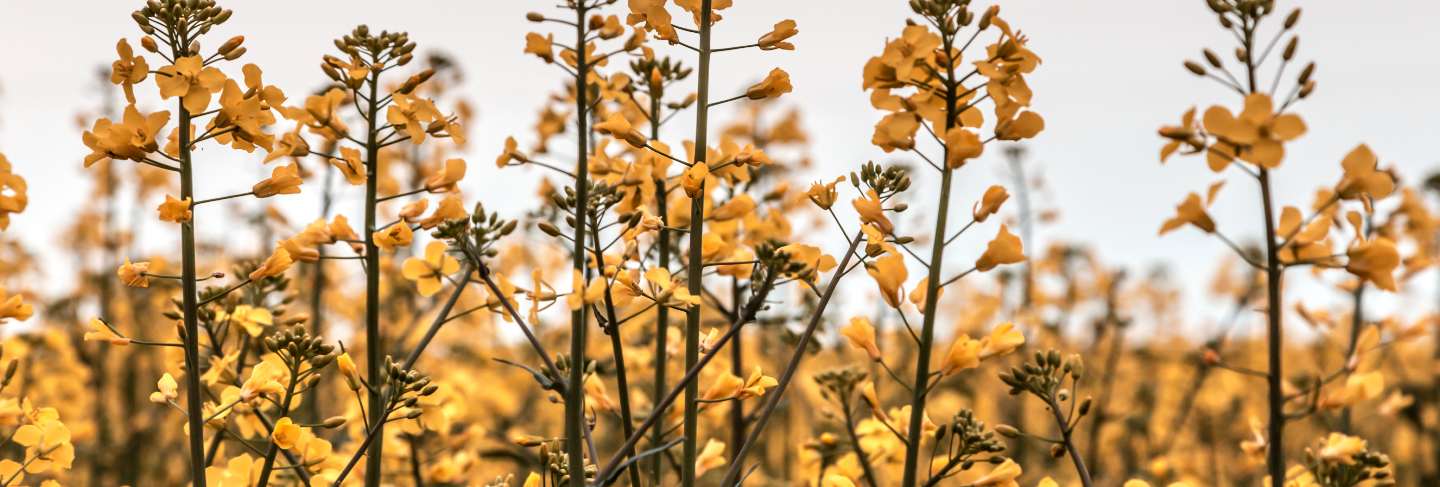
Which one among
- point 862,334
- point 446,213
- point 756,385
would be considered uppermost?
point 446,213

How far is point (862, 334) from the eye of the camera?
2904 millimetres

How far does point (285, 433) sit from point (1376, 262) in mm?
2768

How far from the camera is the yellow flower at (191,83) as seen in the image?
2691 mm

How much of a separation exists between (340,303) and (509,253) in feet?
4.69

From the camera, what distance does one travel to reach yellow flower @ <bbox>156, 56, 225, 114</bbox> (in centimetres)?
269

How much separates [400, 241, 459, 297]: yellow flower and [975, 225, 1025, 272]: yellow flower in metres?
1.31

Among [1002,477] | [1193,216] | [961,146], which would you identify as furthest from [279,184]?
[1193,216]

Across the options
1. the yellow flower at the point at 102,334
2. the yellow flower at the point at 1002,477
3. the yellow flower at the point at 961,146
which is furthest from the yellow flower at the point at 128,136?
the yellow flower at the point at 1002,477

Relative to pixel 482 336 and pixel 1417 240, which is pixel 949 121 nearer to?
pixel 1417 240

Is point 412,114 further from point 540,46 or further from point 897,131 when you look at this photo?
point 897,131

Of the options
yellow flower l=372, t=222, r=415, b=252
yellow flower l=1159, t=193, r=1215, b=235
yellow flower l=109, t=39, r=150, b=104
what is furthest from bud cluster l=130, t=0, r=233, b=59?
yellow flower l=1159, t=193, r=1215, b=235

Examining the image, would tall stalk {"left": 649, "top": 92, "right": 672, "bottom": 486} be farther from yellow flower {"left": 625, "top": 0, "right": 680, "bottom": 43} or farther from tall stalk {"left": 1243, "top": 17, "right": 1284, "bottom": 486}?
tall stalk {"left": 1243, "top": 17, "right": 1284, "bottom": 486}

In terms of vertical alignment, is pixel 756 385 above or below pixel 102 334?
below

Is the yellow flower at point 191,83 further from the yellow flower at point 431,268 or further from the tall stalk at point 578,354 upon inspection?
the tall stalk at point 578,354
